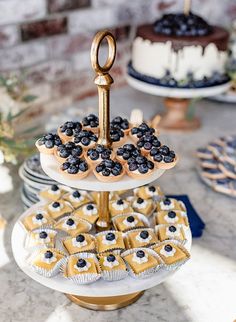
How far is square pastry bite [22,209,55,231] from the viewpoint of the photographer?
36.3 inches

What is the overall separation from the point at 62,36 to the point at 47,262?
1024 mm

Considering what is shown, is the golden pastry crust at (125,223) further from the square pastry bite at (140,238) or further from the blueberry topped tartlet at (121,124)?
the blueberry topped tartlet at (121,124)

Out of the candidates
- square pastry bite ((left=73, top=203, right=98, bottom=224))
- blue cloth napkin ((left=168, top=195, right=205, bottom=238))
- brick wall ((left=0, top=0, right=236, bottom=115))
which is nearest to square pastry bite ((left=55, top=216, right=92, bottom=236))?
square pastry bite ((left=73, top=203, right=98, bottom=224))

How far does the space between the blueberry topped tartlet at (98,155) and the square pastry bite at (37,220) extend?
167mm

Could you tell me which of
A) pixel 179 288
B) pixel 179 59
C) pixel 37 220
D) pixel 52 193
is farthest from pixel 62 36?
pixel 179 288

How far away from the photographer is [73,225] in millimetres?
927

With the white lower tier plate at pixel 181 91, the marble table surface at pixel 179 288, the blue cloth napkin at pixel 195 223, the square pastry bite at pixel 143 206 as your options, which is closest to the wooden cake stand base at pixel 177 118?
the white lower tier plate at pixel 181 91

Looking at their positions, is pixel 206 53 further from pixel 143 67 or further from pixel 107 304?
pixel 107 304

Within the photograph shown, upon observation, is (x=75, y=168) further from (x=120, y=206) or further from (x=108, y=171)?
(x=120, y=206)

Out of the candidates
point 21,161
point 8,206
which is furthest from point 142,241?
point 21,161

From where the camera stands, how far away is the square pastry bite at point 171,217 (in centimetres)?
95

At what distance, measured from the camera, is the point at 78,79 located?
1.80 meters

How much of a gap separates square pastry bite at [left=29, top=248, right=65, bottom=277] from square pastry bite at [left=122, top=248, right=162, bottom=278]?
0.12 m

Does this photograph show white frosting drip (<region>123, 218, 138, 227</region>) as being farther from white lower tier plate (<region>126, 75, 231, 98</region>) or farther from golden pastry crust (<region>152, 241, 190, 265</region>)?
white lower tier plate (<region>126, 75, 231, 98</region>)
